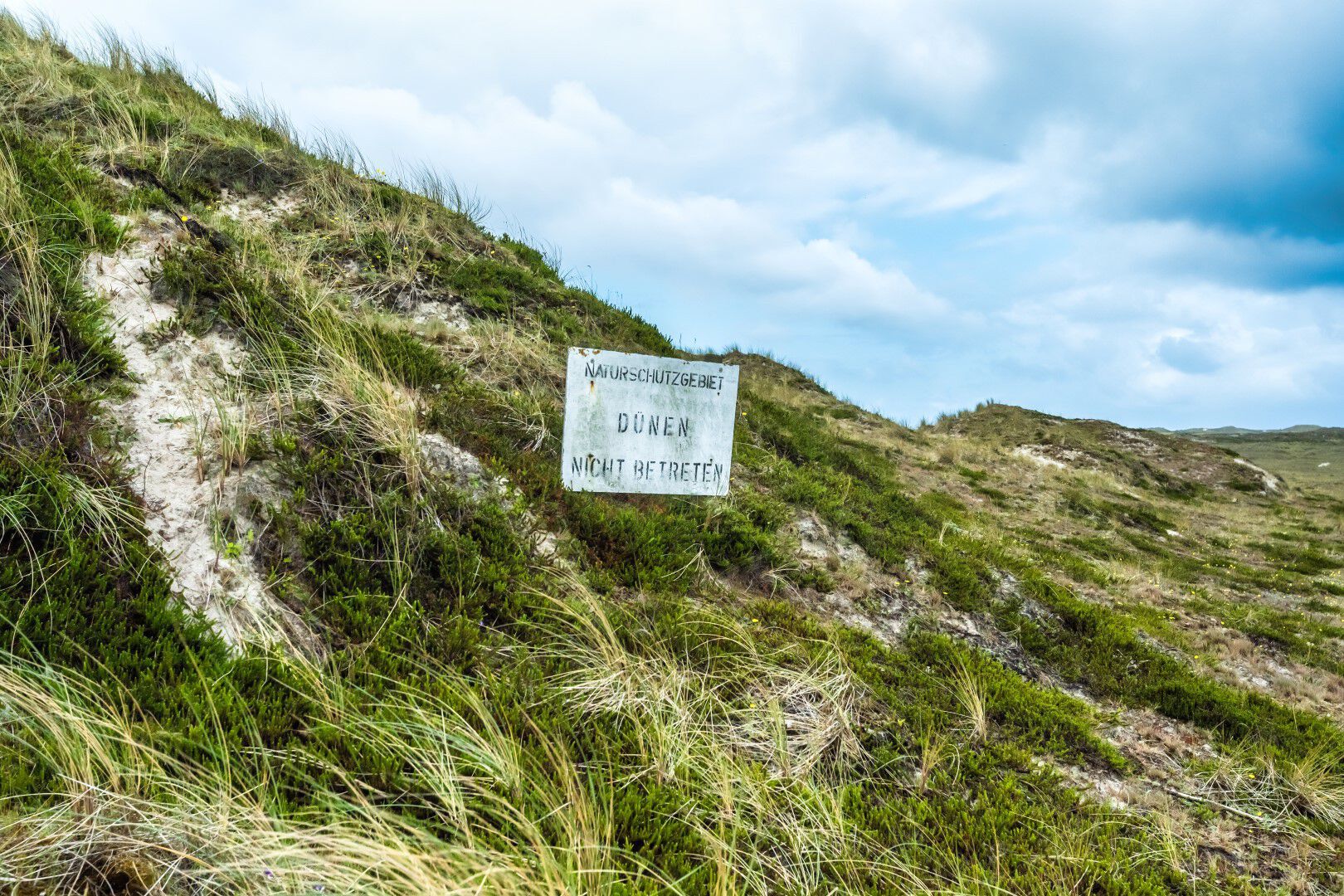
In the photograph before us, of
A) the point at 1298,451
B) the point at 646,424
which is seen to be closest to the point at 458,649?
the point at 646,424

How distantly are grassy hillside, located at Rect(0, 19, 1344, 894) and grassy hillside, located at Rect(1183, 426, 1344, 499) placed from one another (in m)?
45.0

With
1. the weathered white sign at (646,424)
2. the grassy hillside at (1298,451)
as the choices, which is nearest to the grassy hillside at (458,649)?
the weathered white sign at (646,424)

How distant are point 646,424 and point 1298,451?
82503 mm

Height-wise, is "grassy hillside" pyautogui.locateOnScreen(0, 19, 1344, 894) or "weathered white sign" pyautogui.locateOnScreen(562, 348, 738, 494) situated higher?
"weathered white sign" pyautogui.locateOnScreen(562, 348, 738, 494)

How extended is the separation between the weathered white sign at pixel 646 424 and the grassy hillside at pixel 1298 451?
46.6 m

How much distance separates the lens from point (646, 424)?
5.57 metres

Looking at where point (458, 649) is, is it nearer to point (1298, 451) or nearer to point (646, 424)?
point (646, 424)

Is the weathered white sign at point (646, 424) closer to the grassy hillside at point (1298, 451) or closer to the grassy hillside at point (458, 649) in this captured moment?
the grassy hillside at point (458, 649)

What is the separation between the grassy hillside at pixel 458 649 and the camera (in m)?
2.58

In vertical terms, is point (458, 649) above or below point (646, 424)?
below

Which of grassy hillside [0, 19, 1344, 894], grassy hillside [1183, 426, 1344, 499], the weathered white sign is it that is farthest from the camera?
grassy hillside [1183, 426, 1344, 499]

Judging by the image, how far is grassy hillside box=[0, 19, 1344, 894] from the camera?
258 cm

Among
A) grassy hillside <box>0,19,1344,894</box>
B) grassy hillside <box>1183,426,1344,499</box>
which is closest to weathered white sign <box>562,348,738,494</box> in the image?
grassy hillside <box>0,19,1344,894</box>

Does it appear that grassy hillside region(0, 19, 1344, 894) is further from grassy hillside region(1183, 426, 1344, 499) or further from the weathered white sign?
grassy hillside region(1183, 426, 1344, 499)
